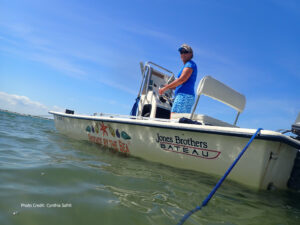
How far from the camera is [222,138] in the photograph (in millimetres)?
2719

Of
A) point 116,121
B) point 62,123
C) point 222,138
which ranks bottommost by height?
point 62,123

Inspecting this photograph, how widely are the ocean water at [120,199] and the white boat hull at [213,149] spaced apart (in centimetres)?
22

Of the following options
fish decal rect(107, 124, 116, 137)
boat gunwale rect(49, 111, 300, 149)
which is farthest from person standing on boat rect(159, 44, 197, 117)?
fish decal rect(107, 124, 116, 137)

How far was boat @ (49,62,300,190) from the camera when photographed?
247 cm

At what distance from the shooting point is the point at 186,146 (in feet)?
10.2

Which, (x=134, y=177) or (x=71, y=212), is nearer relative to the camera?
(x=71, y=212)

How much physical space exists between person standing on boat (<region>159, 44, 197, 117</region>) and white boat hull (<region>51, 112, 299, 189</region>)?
805 millimetres

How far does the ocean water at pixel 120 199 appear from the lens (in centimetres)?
140

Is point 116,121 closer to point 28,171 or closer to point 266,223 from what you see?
point 28,171

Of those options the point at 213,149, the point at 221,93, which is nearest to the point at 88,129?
the point at 221,93

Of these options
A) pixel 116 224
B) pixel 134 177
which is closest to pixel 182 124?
pixel 134 177

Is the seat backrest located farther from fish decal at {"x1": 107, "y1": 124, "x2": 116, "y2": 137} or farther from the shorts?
fish decal at {"x1": 107, "y1": 124, "x2": 116, "y2": 137}

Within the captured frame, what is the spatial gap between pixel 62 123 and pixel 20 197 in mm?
6313

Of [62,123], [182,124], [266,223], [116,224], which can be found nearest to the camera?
[116,224]
